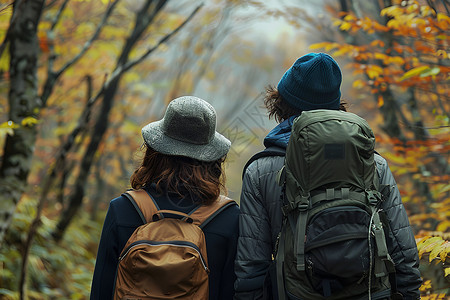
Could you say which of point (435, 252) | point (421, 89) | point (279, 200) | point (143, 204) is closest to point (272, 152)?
point (279, 200)

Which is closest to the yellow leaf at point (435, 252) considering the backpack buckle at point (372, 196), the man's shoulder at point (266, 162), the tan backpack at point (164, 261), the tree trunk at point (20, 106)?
the backpack buckle at point (372, 196)

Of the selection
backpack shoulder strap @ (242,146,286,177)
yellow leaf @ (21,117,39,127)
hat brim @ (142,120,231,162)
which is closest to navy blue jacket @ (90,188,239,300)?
hat brim @ (142,120,231,162)

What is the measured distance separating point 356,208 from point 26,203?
6.66 metres

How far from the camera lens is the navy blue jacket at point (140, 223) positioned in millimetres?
2215

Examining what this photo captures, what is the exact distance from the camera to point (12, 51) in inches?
181

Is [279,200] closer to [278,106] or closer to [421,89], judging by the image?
[278,106]

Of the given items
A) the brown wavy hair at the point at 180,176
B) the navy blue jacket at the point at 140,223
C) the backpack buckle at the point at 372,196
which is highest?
the brown wavy hair at the point at 180,176

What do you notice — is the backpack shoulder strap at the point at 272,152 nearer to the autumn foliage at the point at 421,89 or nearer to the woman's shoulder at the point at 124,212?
the woman's shoulder at the point at 124,212

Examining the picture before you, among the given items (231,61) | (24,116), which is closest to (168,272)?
(24,116)

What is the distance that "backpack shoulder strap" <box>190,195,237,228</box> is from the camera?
219 cm

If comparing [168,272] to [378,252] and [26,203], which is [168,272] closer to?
[378,252]

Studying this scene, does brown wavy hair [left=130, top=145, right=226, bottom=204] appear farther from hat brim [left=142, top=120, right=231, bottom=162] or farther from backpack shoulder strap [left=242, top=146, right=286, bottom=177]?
backpack shoulder strap [left=242, top=146, right=286, bottom=177]

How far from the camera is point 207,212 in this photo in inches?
87.7

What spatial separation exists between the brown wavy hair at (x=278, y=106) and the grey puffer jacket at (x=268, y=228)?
0.30ft
